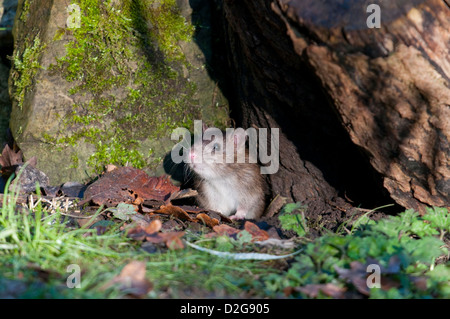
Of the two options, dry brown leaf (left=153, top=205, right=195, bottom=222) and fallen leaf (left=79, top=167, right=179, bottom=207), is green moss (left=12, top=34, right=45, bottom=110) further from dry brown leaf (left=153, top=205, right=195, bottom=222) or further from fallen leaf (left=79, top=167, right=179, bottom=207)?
dry brown leaf (left=153, top=205, right=195, bottom=222)

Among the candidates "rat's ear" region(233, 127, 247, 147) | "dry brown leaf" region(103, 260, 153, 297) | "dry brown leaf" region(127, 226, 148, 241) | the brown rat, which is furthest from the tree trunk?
"dry brown leaf" region(103, 260, 153, 297)

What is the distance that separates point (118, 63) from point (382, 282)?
3932 millimetres

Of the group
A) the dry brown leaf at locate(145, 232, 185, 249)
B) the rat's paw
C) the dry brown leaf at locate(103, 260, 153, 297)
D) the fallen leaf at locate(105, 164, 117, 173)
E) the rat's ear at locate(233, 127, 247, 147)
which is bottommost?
the rat's paw

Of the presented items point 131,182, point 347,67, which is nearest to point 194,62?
point 131,182

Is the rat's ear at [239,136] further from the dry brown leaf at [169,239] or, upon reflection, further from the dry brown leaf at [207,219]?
the dry brown leaf at [169,239]

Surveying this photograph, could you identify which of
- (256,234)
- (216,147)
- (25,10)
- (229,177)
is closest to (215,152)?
(216,147)

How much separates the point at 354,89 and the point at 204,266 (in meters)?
1.79

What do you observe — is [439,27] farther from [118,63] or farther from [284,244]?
[118,63]

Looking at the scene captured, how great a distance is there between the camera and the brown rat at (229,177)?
18.7ft

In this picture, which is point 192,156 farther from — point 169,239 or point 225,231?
point 169,239

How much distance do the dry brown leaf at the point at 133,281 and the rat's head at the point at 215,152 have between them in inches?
114

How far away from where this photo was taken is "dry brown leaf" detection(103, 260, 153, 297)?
259 cm

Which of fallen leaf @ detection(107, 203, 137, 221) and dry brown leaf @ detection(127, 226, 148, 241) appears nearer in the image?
dry brown leaf @ detection(127, 226, 148, 241)

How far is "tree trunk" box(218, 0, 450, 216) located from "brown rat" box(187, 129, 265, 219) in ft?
2.88
